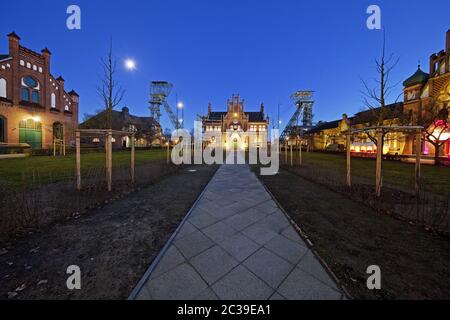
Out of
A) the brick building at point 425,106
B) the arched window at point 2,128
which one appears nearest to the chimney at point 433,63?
the brick building at point 425,106

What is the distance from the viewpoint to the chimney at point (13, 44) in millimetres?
24953

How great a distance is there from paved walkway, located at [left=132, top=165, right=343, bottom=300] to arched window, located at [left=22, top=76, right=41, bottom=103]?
125 ft

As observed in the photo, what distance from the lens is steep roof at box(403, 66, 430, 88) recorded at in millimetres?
27180

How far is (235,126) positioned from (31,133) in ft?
156

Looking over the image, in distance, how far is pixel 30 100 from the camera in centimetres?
2761

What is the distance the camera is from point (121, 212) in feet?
17.6

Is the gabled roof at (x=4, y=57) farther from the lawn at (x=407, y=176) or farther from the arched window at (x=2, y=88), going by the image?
the lawn at (x=407, y=176)

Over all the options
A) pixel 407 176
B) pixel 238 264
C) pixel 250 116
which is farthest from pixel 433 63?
pixel 250 116

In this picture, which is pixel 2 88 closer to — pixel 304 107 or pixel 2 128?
pixel 2 128

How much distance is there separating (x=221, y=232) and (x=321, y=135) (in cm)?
5694

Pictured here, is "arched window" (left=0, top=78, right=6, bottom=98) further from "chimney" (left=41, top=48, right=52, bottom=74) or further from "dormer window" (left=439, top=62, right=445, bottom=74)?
"dormer window" (left=439, top=62, right=445, bottom=74)

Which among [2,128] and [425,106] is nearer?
[425,106]
